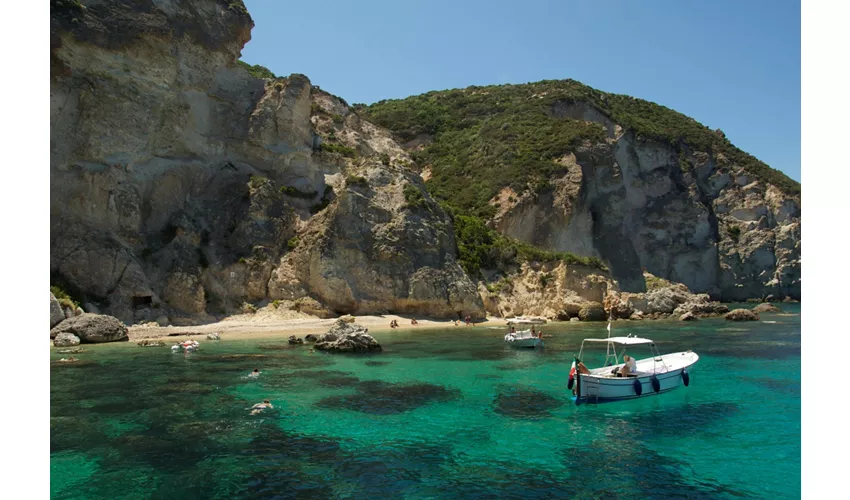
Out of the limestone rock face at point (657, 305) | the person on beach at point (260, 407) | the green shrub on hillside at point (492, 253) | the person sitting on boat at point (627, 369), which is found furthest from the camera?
the green shrub on hillside at point (492, 253)

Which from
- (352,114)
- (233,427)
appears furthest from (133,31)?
(233,427)

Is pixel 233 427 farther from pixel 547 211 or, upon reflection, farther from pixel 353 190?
pixel 547 211

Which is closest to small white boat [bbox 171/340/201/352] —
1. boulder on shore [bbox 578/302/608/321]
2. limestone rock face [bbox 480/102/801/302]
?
boulder on shore [bbox 578/302/608/321]

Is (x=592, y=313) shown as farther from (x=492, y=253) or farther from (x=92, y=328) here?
(x=92, y=328)

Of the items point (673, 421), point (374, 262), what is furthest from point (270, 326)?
point (673, 421)

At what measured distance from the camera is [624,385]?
1825cm

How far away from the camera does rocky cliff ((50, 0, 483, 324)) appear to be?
36.9 m

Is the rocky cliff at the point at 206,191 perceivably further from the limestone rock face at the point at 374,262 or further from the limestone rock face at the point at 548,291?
the limestone rock face at the point at 548,291

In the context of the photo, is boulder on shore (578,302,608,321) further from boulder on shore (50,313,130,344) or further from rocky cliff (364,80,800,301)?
boulder on shore (50,313,130,344)

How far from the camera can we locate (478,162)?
75.1 metres

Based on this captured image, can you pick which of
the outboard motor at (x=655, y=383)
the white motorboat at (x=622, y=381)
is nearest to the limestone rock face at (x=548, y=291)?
the white motorboat at (x=622, y=381)

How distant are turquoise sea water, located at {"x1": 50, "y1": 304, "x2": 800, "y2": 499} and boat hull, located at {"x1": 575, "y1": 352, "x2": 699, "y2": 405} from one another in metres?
0.33

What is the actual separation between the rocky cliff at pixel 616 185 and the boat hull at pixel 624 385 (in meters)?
43.7

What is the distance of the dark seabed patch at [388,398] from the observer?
16984 millimetres
